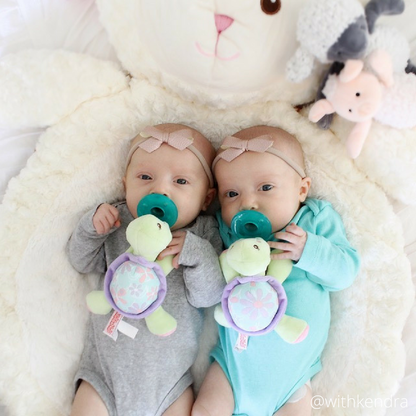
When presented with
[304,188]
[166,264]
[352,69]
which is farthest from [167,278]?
[352,69]

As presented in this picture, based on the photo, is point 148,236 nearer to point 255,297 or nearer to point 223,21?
point 255,297

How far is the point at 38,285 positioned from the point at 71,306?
0.11 metres

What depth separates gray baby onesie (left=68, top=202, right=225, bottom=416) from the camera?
1171 mm

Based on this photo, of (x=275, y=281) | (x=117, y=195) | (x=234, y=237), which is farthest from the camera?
(x=117, y=195)

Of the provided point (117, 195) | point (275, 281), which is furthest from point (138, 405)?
point (117, 195)

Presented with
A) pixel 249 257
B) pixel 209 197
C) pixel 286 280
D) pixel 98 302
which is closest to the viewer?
pixel 249 257

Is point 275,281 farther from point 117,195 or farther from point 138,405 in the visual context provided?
point 117,195

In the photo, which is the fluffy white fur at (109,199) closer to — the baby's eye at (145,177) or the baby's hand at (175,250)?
the baby's eye at (145,177)

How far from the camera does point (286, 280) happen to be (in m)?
1.23

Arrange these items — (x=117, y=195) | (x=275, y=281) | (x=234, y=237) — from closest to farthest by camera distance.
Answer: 1. (x=275, y=281)
2. (x=234, y=237)
3. (x=117, y=195)

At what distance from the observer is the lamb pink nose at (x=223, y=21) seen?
3.63 ft

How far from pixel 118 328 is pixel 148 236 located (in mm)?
297

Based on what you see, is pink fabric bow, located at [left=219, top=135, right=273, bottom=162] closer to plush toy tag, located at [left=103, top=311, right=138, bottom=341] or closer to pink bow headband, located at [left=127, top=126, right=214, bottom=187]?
pink bow headband, located at [left=127, top=126, right=214, bottom=187]

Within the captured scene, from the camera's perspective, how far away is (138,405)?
1180 millimetres
